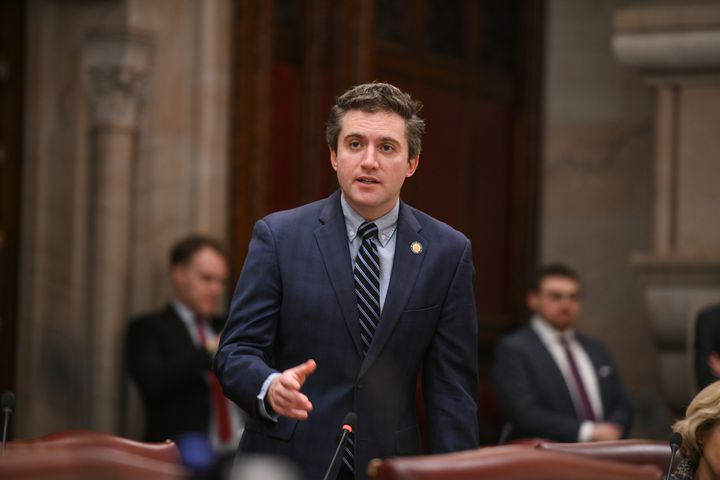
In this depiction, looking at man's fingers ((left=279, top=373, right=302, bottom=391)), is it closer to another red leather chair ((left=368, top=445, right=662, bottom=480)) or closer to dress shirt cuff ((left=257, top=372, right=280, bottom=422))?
dress shirt cuff ((left=257, top=372, right=280, bottom=422))

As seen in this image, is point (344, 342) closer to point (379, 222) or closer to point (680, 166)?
point (379, 222)

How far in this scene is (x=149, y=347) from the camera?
6.56m

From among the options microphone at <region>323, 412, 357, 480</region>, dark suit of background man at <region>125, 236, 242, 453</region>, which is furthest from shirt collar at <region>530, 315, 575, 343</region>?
microphone at <region>323, 412, 357, 480</region>

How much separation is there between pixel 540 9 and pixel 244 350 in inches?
238

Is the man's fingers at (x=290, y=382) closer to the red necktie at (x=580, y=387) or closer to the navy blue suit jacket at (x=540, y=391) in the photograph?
the navy blue suit jacket at (x=540, y=391)

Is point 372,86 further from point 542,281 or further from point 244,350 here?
point 542,281

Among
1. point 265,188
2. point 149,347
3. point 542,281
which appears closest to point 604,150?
point 542,281

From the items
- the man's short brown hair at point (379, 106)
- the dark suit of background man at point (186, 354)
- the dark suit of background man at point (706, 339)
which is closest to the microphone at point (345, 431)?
the man's short brown hair at point (379, 106)

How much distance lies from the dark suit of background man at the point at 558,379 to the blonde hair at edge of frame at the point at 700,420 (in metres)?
2.72

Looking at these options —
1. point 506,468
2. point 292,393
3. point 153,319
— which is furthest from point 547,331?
point 506,468

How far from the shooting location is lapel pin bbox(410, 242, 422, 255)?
11.5 feet

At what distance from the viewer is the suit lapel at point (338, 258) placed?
3402 millimetres

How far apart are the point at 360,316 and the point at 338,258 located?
16cm

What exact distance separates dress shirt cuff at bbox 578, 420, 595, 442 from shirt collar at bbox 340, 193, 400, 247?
10.4ft
